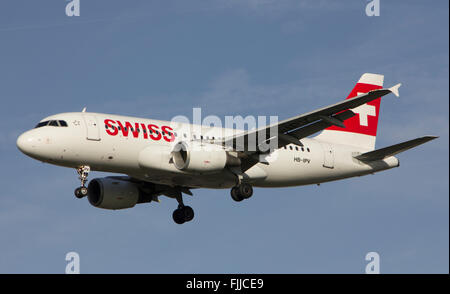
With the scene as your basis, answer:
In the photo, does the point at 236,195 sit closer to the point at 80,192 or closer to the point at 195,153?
the point at 195,153

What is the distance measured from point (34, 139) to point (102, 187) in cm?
709

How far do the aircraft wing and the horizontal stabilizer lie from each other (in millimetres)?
3988

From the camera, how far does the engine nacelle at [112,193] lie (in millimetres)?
46156

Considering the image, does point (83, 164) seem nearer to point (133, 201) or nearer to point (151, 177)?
point (151, 177)

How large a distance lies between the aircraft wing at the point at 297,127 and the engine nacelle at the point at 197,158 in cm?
139

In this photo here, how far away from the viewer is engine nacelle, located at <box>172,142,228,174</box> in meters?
41.5

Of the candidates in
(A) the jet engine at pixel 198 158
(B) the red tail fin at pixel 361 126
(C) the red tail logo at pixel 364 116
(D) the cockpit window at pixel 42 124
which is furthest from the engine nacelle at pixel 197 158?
(C) the red tail logo at pixel 364 116

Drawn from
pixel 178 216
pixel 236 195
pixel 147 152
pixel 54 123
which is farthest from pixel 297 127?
pixel 54 123

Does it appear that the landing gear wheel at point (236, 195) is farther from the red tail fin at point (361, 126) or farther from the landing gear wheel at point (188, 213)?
the red tail fin at point (361, 126)

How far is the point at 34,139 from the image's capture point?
40.0m

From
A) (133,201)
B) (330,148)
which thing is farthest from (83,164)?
(330,148)

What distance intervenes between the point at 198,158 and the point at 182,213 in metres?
6.62
